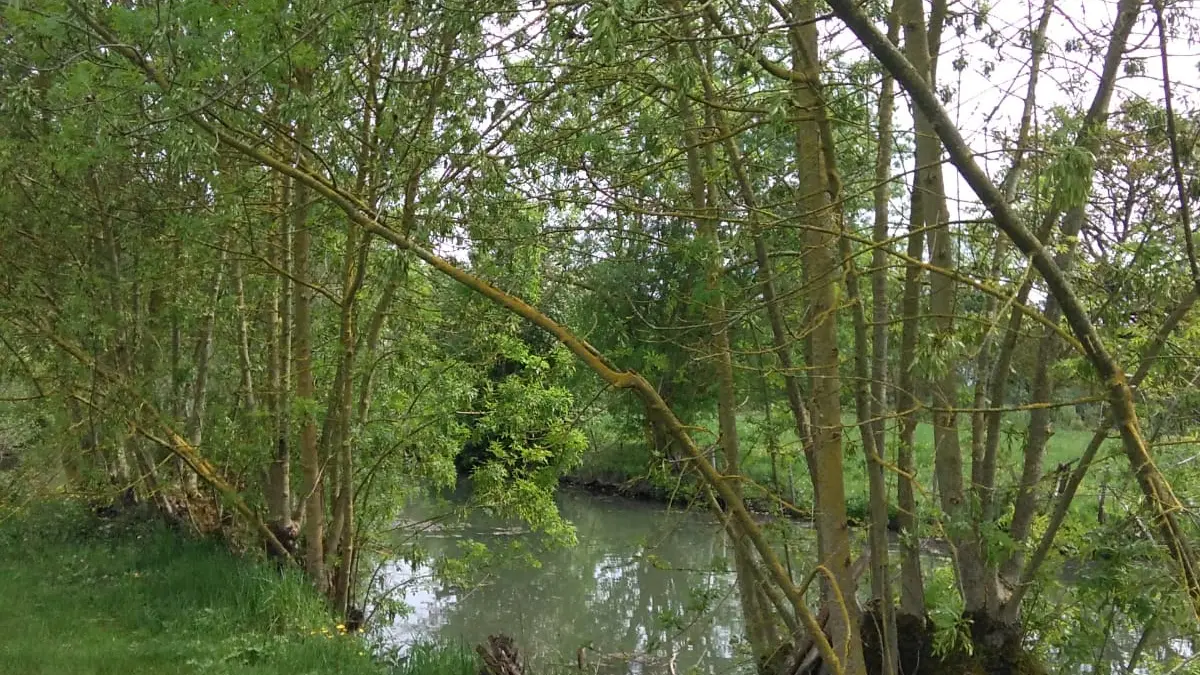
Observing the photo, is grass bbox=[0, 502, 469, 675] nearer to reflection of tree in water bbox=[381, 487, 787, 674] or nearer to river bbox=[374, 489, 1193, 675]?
river bbox=[374, 489, 1193, 675]

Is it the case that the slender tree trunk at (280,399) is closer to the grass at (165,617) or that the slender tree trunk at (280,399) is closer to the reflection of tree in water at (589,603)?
the grass at (165,617)

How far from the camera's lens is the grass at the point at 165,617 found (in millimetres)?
5250

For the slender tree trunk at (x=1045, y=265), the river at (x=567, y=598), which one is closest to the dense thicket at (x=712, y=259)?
the slender tree trunk at (x=1045, y=265)

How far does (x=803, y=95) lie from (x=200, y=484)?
8.64 meters

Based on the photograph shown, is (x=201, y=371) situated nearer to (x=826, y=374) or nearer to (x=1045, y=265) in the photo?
(x=826, y=374)

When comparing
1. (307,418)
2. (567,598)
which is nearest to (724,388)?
(307,418)

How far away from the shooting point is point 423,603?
11.4 metres

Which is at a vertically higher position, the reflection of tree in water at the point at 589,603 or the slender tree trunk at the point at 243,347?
the slender tree trunk at the point at 243,347

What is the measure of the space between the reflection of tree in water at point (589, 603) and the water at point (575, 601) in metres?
0.02

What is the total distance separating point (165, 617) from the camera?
249 inches

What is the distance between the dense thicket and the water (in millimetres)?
2193

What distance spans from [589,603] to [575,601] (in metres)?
0.21

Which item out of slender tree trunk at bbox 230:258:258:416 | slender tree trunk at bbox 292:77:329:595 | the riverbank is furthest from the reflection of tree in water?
slender tree trunk at bbox 230:258:258:416

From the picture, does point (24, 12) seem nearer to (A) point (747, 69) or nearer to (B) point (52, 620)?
(A) point (747, 69)
